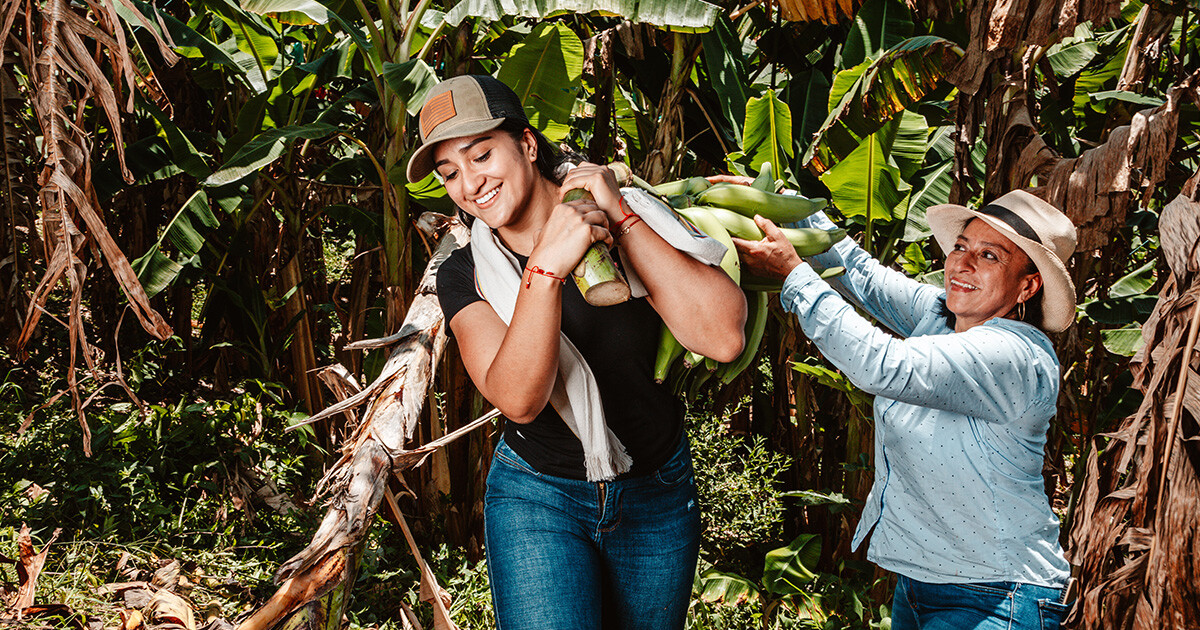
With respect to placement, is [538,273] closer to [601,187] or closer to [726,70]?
[601,187]

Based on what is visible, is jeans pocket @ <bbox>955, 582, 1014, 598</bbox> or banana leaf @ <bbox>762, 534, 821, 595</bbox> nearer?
jeans pocket @ <bbox>955, 582, 1014, 598</bbox>

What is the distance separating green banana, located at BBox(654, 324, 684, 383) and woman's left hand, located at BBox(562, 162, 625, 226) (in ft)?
0.91

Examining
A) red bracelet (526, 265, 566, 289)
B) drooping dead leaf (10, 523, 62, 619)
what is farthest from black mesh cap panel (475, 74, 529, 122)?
drooping dead leaf (10, 523, 62, 619)

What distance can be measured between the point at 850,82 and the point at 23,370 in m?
4.67

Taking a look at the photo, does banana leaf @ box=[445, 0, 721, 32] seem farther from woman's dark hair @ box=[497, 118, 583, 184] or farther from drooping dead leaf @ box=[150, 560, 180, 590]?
drooping dead leaf @ box=[150, 560, 180, 590]

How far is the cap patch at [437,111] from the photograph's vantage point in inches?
59.1

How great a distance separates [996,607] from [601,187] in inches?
46.8

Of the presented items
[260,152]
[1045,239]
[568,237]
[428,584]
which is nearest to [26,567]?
[260,152]

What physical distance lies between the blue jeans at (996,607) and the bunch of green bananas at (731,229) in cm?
66

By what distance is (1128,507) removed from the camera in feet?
5.51

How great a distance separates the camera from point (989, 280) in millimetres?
1847

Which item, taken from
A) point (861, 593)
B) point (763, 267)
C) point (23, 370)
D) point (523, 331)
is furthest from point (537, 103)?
point (23, 370)

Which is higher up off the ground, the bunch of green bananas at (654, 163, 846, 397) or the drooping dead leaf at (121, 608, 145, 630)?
the bunch of green bananas at (654, 163, 846, 397)

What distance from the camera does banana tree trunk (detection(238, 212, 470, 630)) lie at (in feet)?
4.80
